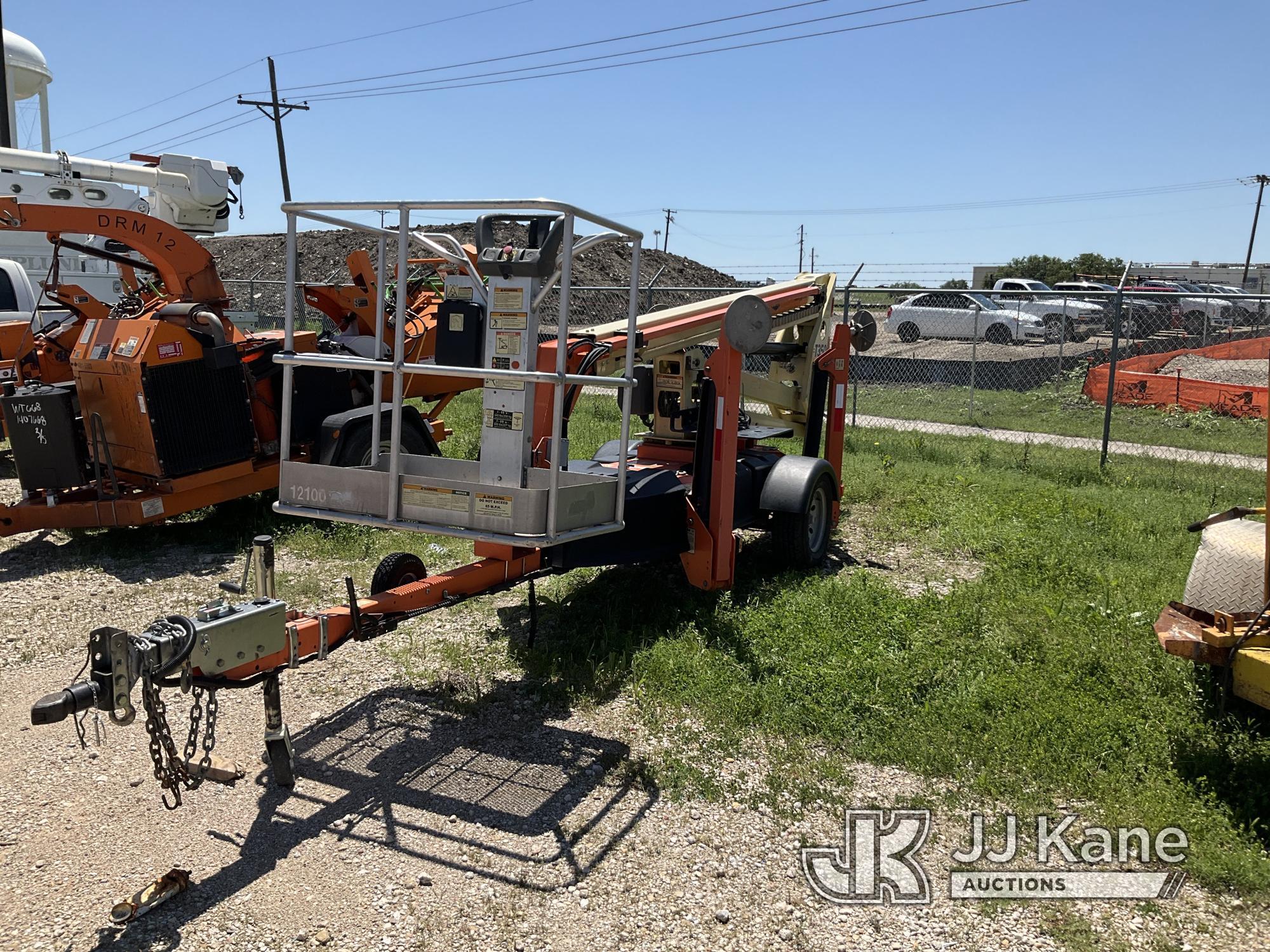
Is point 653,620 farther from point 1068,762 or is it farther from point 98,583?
point 98,583

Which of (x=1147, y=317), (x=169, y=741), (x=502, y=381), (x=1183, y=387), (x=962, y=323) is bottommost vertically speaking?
(x=169, y=741)

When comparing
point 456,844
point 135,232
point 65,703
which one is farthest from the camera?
point 135,232

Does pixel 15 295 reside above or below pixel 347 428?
above

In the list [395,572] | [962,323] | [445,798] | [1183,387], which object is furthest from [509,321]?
[962,323]

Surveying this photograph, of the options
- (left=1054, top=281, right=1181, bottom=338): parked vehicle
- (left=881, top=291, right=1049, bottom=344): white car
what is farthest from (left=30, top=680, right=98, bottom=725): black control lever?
(left=1054, top=281, right=1181, bottom=338): parked vehicle

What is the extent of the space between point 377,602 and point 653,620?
207cm

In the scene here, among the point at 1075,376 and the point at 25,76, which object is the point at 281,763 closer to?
the point at 1075,376

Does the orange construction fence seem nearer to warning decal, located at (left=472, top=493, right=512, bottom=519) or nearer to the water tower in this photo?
warning decal, located at (left=472, top=493, right=512, bottom=519)

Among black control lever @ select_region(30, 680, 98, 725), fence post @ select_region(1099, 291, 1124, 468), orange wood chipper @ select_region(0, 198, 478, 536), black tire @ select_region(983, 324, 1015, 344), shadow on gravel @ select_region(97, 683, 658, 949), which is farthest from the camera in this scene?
black tire @ select_region(983, 324, 1015, 344)

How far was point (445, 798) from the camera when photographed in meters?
4.55

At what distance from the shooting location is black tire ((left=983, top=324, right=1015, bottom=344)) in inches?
889

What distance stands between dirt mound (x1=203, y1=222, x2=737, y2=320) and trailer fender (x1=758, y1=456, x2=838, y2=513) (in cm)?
2831

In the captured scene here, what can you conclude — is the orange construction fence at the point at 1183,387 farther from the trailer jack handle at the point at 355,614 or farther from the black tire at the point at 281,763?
the black tire at the point at 281,763

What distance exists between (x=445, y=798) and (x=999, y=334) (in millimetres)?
20937
